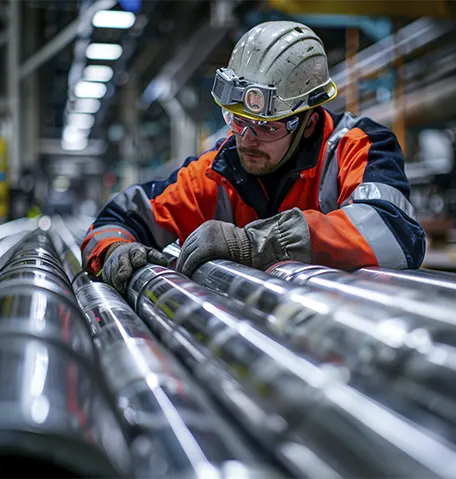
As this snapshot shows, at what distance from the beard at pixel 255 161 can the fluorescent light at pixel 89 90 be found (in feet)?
28.3

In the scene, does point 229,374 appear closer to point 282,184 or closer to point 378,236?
point 378,236

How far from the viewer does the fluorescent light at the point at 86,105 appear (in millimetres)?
12143

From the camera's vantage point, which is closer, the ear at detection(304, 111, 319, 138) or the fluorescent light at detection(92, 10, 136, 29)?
the ear at detection(304, 111, 319, 138)

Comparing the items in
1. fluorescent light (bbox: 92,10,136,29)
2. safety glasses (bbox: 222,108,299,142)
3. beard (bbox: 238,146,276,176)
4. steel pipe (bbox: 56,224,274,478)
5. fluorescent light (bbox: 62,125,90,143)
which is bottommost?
steel pipe (bbox: 56,224,274,478)

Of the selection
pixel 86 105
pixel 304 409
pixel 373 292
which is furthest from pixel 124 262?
pixel 86 105

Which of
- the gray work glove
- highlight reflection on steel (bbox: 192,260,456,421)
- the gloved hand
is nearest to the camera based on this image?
highlight reflection on steel (bbox: 192,260,456,421)

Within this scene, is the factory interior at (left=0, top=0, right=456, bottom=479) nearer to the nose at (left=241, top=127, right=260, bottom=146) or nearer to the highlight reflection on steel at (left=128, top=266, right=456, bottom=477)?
the highlight reflection on steel at (left=128, top=266, right=456, bottom=477)

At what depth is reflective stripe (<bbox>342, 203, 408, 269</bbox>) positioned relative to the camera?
181 centimetres

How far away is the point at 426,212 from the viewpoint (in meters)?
6.57

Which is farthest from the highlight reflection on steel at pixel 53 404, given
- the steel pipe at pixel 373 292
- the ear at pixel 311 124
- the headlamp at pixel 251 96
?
the ear at pixel 311 124

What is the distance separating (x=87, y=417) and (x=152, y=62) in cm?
1377

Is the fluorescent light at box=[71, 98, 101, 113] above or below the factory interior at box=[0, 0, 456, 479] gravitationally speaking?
above

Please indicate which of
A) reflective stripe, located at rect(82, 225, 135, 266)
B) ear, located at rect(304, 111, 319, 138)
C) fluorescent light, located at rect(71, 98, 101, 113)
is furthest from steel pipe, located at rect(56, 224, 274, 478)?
fluorescent light, located at rect(71, 98, 101, 113)

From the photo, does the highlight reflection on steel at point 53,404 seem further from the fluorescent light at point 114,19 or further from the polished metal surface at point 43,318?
the fluorescent light at point 114,19
